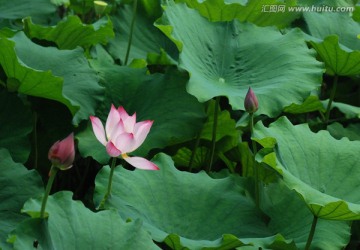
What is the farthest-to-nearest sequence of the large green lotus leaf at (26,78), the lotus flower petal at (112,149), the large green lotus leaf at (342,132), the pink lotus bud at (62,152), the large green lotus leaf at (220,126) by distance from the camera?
the large green lotus leaf at (342,132), the large green lotus leaf at (220,126), the large green lotus leaf at (26,78), the lotus flower petal at (112,149), the pink lotus bud at (62,152)

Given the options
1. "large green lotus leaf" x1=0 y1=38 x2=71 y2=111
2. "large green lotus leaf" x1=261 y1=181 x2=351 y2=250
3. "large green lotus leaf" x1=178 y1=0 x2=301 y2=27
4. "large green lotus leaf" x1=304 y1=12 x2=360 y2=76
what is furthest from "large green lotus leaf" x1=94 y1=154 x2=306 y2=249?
"large green lotus leaf" x1=178 y1=0 x2=301 y2=27

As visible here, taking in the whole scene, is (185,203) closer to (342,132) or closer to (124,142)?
(124,142)

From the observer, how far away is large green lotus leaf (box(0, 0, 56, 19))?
2453mm

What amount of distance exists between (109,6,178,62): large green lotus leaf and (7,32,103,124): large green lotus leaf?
436mm

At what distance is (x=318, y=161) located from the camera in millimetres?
1736

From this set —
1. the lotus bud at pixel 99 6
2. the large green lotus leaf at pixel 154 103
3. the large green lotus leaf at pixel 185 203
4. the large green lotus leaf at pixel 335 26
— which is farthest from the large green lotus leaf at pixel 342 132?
the lotus bud at pixel 99 6

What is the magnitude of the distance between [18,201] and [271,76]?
74cm

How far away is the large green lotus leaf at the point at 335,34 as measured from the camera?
7.12 ft

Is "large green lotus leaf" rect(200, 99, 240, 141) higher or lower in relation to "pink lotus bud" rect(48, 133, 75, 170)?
lower

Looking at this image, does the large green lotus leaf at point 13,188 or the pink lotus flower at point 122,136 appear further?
the large green lotus leaf at point 13,188

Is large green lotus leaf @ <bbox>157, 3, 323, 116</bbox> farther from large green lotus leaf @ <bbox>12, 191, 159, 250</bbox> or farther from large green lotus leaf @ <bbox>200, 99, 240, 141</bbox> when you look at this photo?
large green lotus leaf @ <bbox>12, 191, 159, 250</bbox>

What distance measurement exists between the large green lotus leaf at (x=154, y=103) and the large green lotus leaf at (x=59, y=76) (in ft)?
0.27

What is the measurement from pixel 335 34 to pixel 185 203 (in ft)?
3.32

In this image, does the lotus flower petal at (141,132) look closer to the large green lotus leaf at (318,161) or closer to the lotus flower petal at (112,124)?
the lotus flower petal at (112,124)
